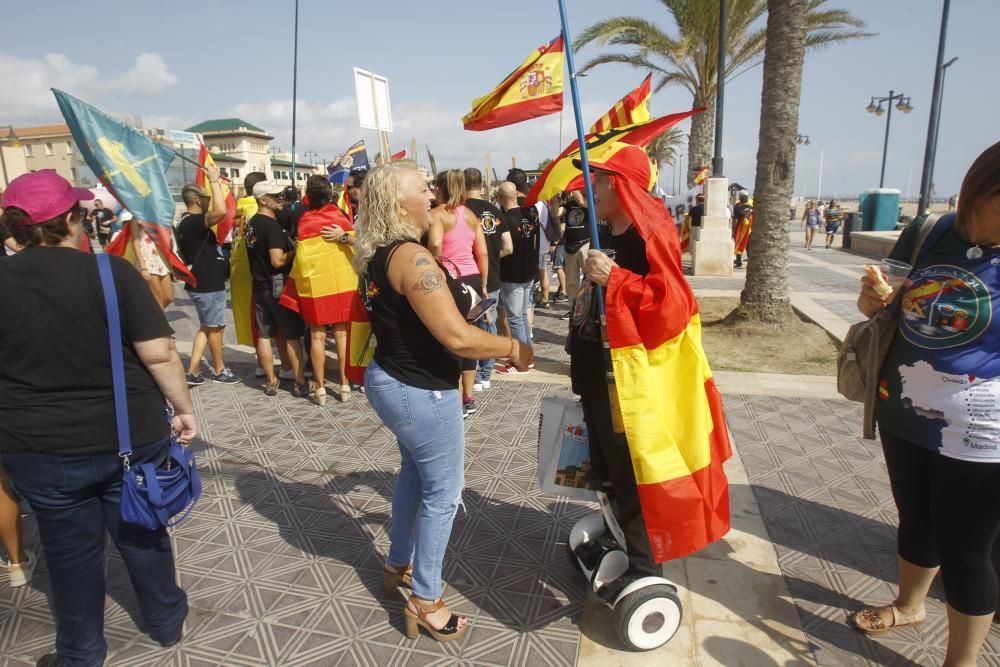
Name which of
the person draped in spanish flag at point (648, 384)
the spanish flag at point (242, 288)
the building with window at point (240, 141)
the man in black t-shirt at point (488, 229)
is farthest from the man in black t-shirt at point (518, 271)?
the building with window at point (240, 141)

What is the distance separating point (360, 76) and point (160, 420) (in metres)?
7.06

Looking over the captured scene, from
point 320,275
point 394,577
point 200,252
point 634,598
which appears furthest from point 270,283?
point 634,598

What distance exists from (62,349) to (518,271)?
13.9ft

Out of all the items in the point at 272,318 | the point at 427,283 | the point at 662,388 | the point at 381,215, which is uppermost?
the point at 381,215

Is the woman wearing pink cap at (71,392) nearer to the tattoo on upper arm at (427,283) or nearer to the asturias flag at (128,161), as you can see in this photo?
the tattoo on upper arm at (427,283)

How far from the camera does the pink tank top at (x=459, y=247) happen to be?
15.5 ft

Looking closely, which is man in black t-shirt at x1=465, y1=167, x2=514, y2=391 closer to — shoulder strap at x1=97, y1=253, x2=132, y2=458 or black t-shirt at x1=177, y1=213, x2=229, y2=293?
black t-shirt at x1=177, y1=213, x2=229, y2=293

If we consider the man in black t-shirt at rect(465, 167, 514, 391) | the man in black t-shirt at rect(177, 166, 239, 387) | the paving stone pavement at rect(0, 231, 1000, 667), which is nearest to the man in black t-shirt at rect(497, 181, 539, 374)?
the man in black t-shirt at rect(465, 167, 514, 391)

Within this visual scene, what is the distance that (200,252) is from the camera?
576 centimetres

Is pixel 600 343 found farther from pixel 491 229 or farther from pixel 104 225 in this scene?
pixel 104 225

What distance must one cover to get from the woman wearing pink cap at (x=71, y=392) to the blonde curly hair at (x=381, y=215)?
2.68 ft

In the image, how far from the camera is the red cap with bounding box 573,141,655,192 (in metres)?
2.27

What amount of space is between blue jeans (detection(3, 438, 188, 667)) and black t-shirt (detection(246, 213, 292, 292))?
3.37 metres

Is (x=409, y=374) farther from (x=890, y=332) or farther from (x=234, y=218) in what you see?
(x=234, y=218)
